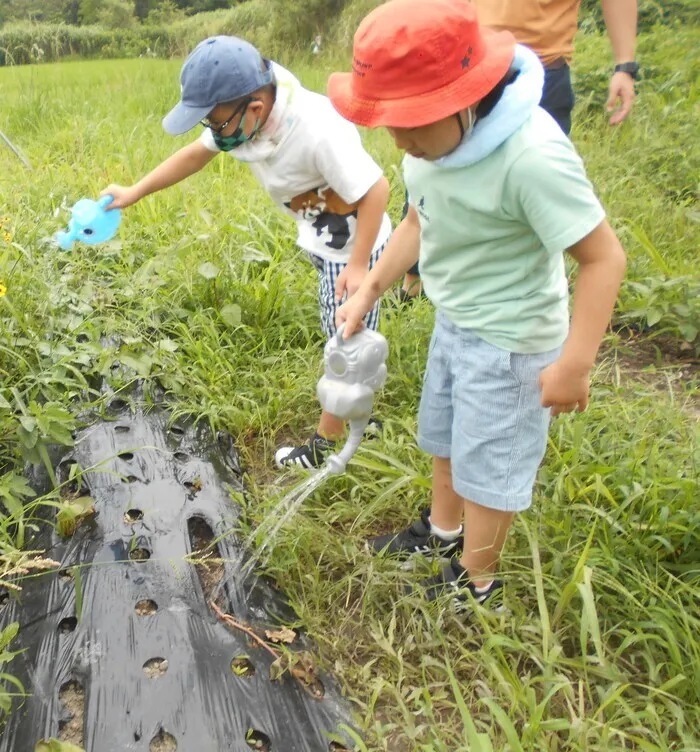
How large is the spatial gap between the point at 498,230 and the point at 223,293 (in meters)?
1.68

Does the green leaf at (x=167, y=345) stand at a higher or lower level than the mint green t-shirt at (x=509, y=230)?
lower

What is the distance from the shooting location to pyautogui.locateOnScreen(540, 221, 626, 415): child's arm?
979mm

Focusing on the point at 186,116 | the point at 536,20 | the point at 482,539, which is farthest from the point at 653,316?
the point at 186,116

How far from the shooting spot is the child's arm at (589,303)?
3.21 feet

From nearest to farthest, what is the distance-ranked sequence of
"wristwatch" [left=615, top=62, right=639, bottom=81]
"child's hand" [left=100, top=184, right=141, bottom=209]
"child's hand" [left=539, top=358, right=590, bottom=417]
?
"child's hand" [left=539, top=358, right=590, bottom=417]
"child's hand" [left=100, top=184, right=141, bottom=209]
"wristwatch" [left=615, top=62, right=639, bottom=81]

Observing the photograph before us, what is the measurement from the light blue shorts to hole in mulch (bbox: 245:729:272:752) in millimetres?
613

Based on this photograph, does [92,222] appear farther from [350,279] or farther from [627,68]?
[627,68]

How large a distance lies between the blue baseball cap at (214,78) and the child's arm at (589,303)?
0.94 m

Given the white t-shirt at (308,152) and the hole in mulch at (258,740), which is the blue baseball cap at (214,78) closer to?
the white t-shirt at (308,152)

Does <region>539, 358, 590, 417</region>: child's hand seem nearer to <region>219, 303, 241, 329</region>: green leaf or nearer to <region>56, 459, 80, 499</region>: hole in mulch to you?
<region>56, 459, 80, 499</region>: hole in mulch

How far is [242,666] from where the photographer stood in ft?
4.50

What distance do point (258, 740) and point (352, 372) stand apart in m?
0.75

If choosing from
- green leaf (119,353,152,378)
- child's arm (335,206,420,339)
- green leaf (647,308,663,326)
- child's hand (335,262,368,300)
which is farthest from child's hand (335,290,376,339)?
green leaf (647,308,663,326)

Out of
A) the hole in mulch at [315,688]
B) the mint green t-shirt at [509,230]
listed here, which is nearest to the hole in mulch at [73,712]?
the hole in mulch at [315,688]
